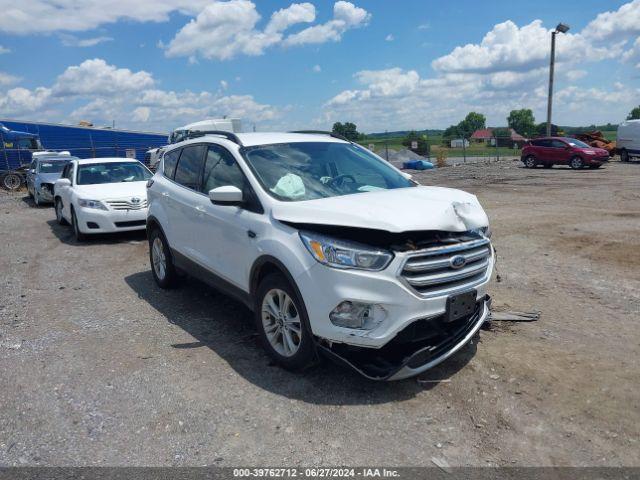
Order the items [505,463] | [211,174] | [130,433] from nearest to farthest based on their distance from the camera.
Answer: [505,463] < [130,433] < [211,174]

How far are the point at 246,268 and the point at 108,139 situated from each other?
135 feet

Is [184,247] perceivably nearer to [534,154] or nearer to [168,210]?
[168,210]

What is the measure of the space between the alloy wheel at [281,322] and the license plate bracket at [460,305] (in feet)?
3.57

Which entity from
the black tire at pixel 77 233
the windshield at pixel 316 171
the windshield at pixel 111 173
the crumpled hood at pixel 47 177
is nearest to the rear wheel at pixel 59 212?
the windshield at pixel 111 173

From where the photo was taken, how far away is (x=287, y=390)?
4.13m

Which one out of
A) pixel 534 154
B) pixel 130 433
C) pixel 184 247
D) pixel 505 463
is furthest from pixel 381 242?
pixel 534 154

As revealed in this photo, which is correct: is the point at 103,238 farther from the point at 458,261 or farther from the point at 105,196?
the point at 458,261

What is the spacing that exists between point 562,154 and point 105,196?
25159 mm

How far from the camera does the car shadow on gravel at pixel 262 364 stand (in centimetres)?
406

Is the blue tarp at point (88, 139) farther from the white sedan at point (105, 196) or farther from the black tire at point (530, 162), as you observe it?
the black tire at point (530, 162)

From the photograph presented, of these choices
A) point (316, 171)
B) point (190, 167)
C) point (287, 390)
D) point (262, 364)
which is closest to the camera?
point (287, 390)

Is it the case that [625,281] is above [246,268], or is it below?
below

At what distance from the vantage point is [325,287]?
3.78 meters

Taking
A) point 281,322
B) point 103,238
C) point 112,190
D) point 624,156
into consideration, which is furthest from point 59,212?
point 624,156
